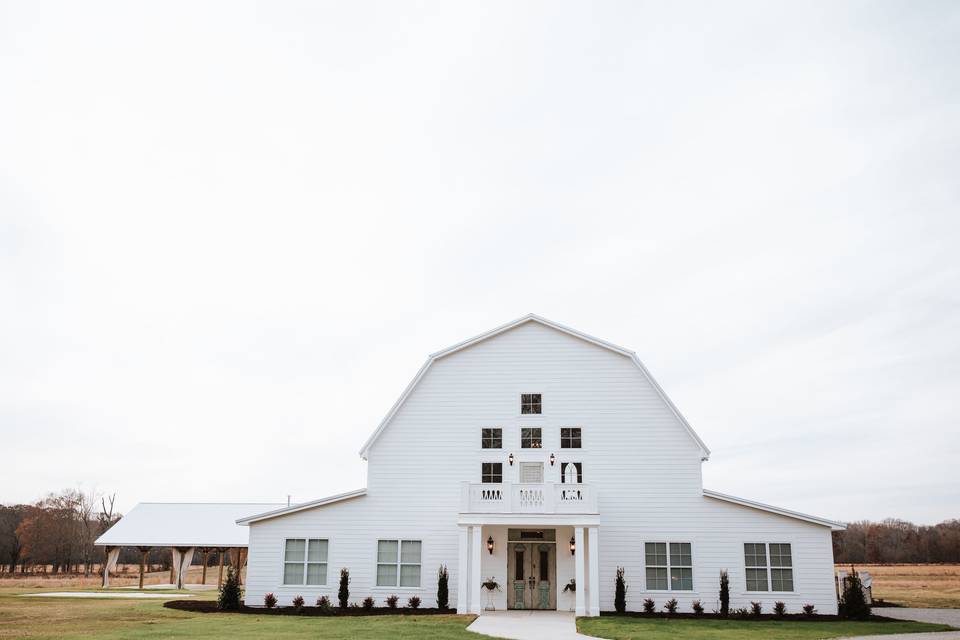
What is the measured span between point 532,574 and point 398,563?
4.25 m

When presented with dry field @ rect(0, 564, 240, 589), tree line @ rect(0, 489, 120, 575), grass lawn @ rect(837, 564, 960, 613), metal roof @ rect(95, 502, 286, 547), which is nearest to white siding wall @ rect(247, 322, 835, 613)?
grass lawn @ rect(837, 564, 960, 613)

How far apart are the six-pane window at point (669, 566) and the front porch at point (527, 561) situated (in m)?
1.84

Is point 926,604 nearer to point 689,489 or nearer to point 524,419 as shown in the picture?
point 689,489

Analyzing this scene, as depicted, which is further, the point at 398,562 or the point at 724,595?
the point at 398,562

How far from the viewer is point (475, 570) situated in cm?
2242

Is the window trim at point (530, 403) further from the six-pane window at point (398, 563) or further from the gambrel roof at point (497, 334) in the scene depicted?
the six-pane window at point (398, 563)

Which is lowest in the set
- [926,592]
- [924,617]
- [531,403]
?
[926,592]

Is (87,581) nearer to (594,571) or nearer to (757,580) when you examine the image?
(594,571)

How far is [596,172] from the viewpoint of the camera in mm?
24562

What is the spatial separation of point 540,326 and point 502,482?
17.8ft

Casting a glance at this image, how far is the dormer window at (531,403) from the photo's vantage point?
25.2 metres

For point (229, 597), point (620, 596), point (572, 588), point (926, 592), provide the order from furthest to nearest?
1. point (926, 592)
2. point (572, 588)
3. point (229, 597)
4. point (620, 596)

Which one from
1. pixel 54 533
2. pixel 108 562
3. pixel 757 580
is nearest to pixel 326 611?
pixel 757 580

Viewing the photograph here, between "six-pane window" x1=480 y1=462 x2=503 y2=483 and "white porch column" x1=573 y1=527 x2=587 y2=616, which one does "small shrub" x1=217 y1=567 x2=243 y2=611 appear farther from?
"white porch column" x1=573 y1=527 x2=587 y2=616
